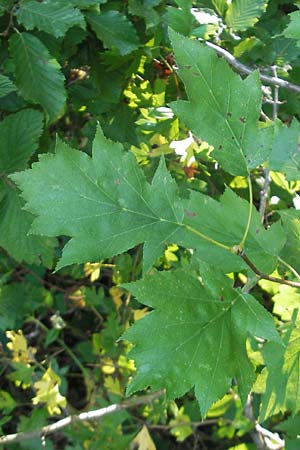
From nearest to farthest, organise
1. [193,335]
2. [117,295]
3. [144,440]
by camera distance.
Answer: [193,335]
[144,440]
[117,295]

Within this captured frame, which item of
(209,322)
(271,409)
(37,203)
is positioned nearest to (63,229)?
(37,203)

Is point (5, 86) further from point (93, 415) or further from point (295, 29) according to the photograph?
point (93, 415)

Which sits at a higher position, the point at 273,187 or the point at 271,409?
the point at 271,409

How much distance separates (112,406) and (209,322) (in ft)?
3.92

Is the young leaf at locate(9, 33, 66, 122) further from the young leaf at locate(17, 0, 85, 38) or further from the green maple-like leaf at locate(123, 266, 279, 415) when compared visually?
the green maple-like leaf at locate(123, 266, 279, 415)

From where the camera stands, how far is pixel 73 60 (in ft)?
5.74

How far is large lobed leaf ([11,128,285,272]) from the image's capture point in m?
1.04

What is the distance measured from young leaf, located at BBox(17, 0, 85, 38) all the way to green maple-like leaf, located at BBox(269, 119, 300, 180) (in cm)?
54

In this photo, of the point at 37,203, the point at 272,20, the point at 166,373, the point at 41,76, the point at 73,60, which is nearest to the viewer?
the point at 166,373

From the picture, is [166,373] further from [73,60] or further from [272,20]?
[272,20]

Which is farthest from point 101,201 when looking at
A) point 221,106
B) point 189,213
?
point 221,106

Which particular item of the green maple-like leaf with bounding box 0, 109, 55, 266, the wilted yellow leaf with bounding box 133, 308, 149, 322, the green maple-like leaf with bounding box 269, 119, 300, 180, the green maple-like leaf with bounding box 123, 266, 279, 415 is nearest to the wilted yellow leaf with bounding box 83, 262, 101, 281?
the wilted yellow leaf with bounding box 133, 308, 149, 322

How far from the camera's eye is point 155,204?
1093mm

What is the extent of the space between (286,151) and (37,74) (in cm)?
63
